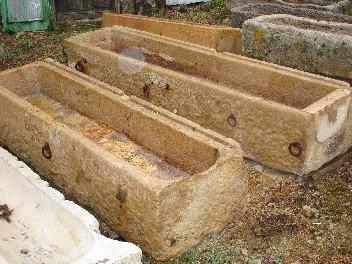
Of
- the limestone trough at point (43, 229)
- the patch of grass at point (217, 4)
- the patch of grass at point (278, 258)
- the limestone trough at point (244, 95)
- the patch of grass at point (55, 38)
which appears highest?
the patch of grass at point (217, 4)

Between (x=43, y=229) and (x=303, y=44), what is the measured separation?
11.7ft

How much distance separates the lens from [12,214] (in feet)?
11.4

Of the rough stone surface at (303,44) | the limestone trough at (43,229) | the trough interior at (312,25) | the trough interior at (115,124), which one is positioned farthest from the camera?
the trough interior at (312,25)

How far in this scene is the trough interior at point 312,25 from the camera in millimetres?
5668

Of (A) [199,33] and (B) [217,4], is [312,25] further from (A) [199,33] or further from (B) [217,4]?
(B) [217,4]

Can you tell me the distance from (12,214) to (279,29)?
363 centimetres

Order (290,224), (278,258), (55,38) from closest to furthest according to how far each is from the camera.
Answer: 1. (278,258)
2. (290,224)
3. (55,38)

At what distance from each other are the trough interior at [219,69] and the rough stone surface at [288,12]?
68.3 inches

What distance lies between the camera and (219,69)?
17.2 feet

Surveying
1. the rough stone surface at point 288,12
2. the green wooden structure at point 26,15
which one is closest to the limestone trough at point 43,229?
the rough stone surface at point 288,12

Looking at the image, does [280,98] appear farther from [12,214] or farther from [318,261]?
[12,214]

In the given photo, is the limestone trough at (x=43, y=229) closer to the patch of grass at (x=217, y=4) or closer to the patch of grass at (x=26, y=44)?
the patch of grass at (x=26, y=44)

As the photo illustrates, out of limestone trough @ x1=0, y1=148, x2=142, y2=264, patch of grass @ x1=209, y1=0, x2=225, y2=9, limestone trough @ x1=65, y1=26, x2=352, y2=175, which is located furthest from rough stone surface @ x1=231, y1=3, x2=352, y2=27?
limestone trough @ x1=0, y1=148, x2=142, y2=264

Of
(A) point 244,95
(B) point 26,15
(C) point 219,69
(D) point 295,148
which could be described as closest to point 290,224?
(D) point 295,148
